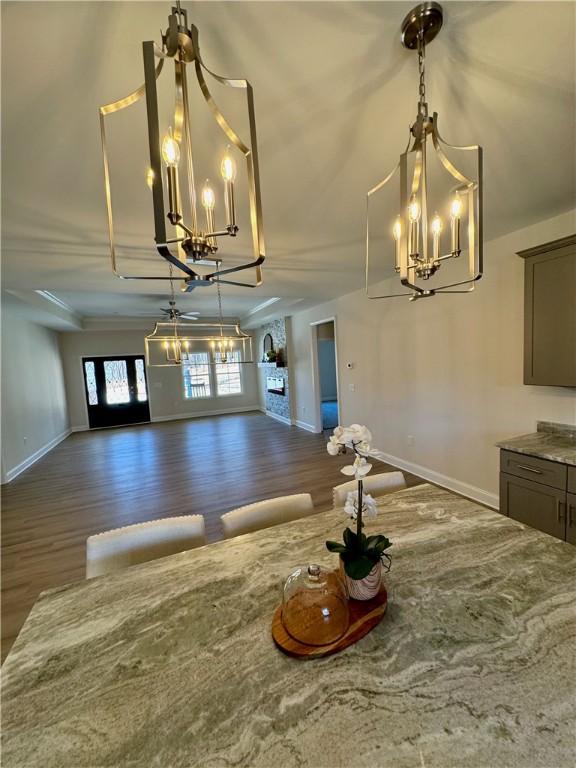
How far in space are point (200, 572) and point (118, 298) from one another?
5.54 m

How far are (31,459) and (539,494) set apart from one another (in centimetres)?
709

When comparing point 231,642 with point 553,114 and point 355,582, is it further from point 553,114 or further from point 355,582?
point 553,114

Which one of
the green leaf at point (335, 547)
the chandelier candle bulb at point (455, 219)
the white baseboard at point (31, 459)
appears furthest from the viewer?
the white baseboard at point (31, 459)

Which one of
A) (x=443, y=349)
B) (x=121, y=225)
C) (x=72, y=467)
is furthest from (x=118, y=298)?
(x=443, y=349)

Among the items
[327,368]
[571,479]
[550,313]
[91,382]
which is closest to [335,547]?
[571,479]

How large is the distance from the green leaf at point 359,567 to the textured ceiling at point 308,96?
170 cm

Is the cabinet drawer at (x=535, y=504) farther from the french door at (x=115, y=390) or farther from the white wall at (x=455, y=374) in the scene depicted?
the french door at (x=115, y=390)

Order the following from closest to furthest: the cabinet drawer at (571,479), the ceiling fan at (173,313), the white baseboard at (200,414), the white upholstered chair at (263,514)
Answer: the white upholstered chair at (263,514) < the cabinet drawer at (571,479) < the ceiling fan at (173,313) < the white baseboard at (200,414)

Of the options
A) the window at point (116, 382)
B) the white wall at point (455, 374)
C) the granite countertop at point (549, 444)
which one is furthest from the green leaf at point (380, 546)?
the window at point (116, 382)

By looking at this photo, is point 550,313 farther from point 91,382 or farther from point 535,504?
point 91,382

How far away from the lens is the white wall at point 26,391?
478cm

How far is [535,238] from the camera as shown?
2.67 meters

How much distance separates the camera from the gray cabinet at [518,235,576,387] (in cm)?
226

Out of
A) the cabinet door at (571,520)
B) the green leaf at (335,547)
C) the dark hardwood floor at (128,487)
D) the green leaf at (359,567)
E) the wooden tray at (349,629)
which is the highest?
the green leaf at (335,547)
